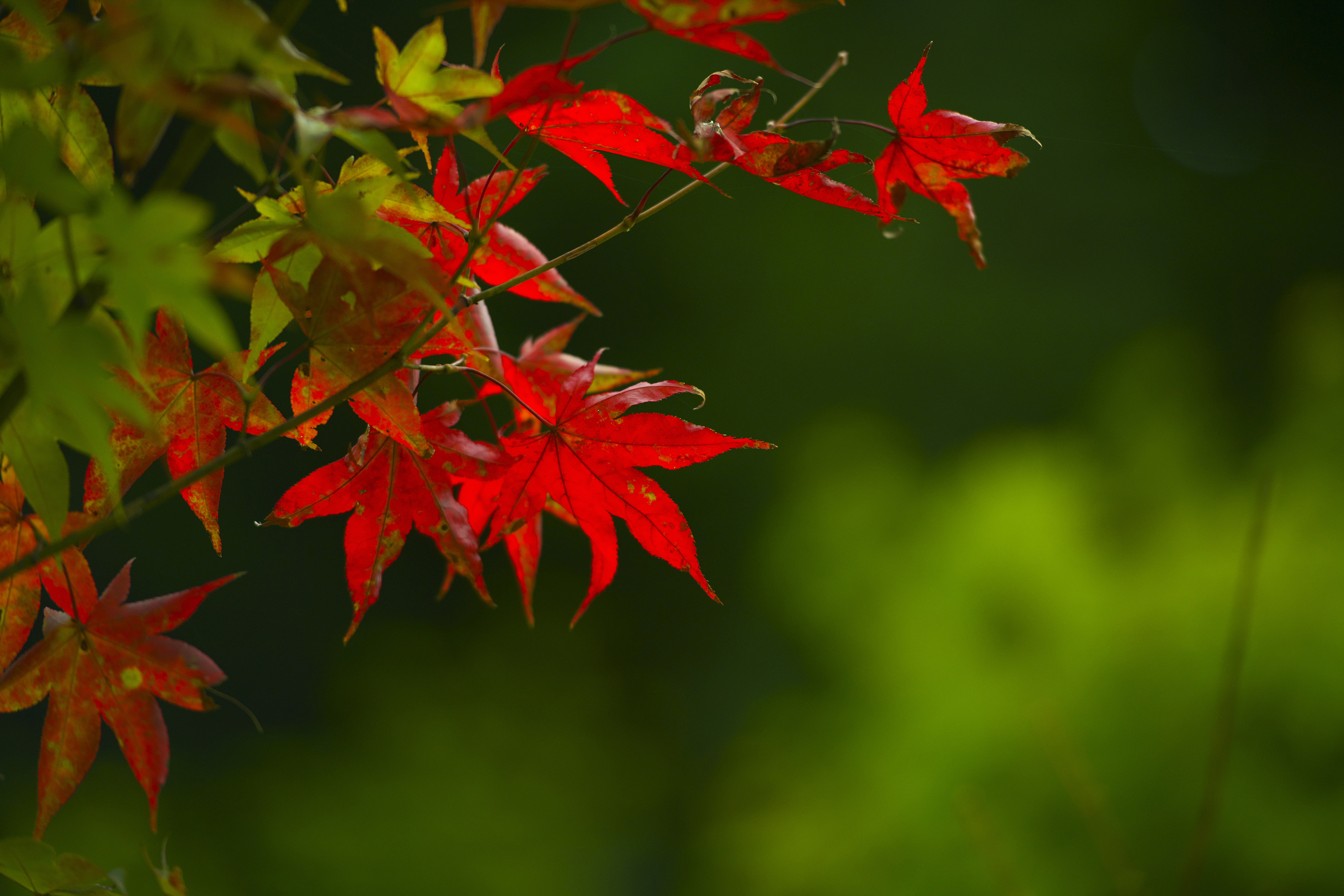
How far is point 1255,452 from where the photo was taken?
2773mm

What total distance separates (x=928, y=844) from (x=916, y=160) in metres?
2.36

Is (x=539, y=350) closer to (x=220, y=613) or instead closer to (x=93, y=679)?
(x=93, y=679)

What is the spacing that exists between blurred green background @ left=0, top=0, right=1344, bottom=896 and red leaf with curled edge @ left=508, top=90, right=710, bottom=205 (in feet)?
0.99

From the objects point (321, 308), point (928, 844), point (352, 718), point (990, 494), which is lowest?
point (352, 718)

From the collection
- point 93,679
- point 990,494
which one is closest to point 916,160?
point 93,679

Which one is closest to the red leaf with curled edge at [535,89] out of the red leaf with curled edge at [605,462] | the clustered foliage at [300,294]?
the clustered foliage at [300,294]

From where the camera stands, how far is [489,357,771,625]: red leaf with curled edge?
16.6 inches

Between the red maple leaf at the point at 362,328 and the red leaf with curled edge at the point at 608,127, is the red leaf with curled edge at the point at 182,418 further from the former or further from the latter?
the red leaf with curled edge at the point at 608,127

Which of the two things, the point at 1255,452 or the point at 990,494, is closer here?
the point at 990,494

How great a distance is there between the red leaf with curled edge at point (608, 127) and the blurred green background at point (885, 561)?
0.30 m

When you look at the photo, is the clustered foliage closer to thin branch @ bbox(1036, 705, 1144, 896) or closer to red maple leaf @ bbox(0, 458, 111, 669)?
red maple leaf @ bbox(0, 458, 111, 669)

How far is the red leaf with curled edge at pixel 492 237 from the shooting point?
408 millimetres

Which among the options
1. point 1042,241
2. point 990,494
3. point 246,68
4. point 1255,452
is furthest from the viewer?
point 1042,241

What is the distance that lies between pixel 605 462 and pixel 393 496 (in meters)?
0.10
